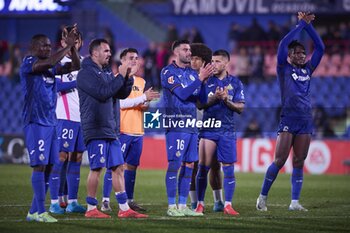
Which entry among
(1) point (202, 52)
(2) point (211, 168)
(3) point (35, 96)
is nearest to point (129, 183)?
(2) point (211, 168)

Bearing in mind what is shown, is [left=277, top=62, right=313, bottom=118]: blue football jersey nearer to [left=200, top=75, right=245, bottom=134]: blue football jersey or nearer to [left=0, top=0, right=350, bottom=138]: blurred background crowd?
[left=200, top=75, right=245, bottom=134]: blue football jersey

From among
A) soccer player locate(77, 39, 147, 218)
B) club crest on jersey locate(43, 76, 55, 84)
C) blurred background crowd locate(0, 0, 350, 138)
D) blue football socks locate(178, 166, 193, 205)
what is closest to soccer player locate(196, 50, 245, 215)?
blue football socks locate(178, 166, 193, 205)

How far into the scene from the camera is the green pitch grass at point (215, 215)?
9.91 metres

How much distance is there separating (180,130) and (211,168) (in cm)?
170

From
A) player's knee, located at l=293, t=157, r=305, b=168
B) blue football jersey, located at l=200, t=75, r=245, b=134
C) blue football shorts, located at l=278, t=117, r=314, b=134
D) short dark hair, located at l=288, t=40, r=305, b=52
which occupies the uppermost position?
short dark hair, located at l=288, t=40, r=305, b=52

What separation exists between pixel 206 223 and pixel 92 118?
2.08m

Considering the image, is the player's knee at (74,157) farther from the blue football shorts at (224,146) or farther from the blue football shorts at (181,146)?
the blue football shorts at (224,146)

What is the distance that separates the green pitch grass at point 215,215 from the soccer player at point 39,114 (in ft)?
1.39

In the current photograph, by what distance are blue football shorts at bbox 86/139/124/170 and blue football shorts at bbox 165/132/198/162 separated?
2.61 feet

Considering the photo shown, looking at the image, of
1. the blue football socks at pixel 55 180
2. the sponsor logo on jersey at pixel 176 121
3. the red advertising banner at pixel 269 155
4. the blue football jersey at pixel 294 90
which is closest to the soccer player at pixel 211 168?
the sponsor logo on jersey at pixel 176 121

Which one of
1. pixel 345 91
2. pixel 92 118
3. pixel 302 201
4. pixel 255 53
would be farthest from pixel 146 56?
pixel 92 118

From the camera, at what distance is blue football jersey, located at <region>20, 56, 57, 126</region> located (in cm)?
1034

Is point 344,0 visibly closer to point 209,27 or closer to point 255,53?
point 255,53

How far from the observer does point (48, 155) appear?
10.5 metres
